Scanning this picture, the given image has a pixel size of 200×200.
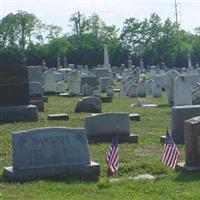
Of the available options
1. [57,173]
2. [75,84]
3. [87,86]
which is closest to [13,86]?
[57,173]

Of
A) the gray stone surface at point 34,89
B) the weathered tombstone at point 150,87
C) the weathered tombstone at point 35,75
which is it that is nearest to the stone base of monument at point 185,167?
the gray stone surface at point 34,89

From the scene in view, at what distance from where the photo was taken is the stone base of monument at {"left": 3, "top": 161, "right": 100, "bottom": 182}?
28.9 feet

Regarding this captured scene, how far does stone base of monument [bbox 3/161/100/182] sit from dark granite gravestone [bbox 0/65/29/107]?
8.42 meters

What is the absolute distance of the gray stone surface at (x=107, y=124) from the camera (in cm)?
1280

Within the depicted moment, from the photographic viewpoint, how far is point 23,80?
17.7 metres

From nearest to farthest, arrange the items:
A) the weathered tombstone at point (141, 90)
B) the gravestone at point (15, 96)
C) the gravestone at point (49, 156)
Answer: the gravestone at point (49, 156), the gravestone at point (15, 96), the weathered tombstone at point (141, 90)

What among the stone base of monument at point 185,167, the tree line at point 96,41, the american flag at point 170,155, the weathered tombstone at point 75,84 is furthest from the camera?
the tree line at point 96,41

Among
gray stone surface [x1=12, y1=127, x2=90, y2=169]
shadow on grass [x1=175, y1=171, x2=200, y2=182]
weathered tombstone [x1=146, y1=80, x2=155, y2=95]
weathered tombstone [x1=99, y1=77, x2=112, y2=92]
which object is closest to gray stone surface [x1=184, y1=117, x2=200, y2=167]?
shadow on grass [x1=175, y1=171, x2=200, y2=182]

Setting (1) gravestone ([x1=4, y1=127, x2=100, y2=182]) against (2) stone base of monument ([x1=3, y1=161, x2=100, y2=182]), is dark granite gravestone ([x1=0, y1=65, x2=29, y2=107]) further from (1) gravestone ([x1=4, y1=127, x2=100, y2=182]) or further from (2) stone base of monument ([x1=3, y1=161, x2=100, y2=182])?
(2) stone base of monument ([x1=3, y1=161, x2=100, y2=182])

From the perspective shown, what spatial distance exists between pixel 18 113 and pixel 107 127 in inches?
194

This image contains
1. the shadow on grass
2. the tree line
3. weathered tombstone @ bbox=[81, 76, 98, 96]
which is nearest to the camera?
the shadow on grass

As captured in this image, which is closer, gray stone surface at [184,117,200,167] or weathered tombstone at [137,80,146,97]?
gray stone surface at [184,117,200,167]

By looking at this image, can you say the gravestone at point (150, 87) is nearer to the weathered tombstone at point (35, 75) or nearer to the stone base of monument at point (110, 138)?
the weathered tombstone at point (35, 75)

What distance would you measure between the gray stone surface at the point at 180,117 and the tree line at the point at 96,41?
51.4 m
